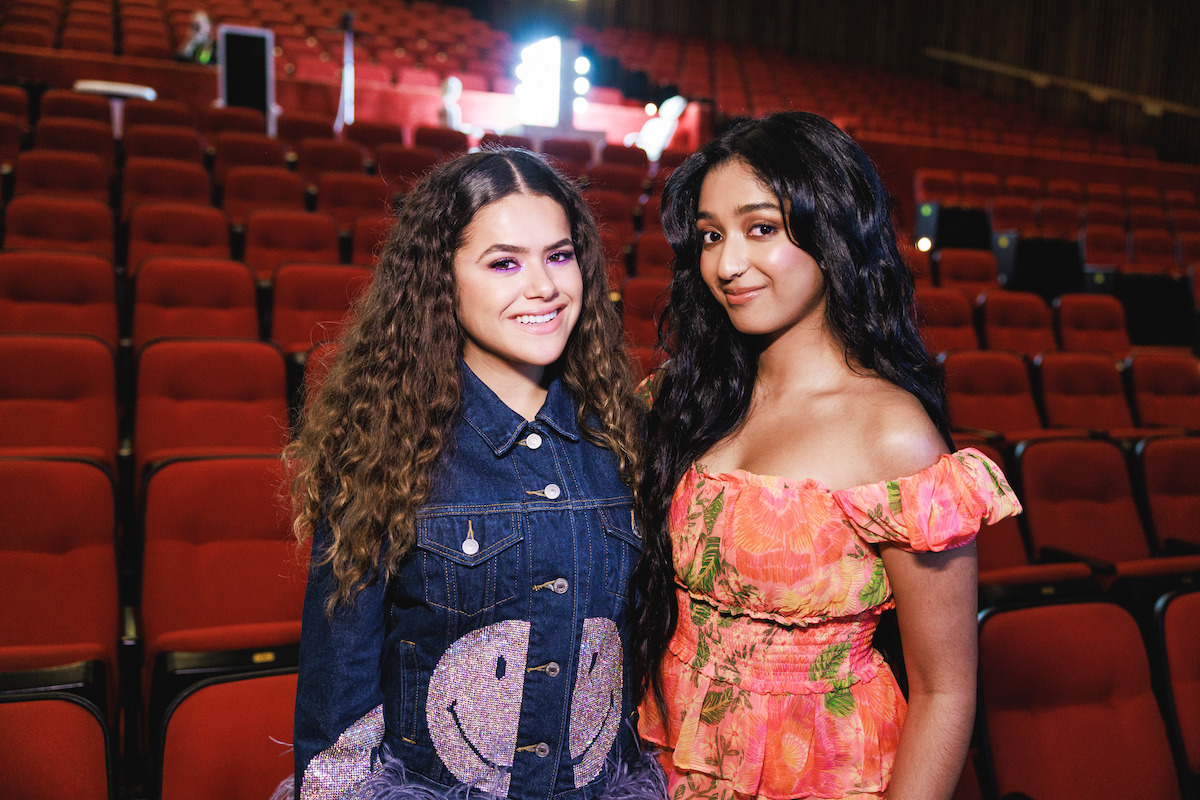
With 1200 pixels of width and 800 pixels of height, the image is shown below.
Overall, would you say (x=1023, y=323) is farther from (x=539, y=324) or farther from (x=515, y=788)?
(x=515, y=788)

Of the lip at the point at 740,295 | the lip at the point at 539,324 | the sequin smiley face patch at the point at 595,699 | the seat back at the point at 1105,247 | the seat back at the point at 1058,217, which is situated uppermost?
the seat back at the point at 1058,217

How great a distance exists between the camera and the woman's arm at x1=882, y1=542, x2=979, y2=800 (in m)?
0.78

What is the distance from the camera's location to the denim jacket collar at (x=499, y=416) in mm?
830

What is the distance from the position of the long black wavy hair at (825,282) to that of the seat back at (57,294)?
1.81m

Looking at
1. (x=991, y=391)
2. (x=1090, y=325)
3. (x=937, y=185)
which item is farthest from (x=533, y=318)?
(x=937, y=185)

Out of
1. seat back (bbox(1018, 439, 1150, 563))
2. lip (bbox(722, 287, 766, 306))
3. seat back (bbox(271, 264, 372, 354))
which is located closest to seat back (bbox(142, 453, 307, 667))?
lip (bbox(722, 287, 766, 306))

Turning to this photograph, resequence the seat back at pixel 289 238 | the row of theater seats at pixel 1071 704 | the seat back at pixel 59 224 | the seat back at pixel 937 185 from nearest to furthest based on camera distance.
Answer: the row of theater seats at pixel 1071 704 < the seat back at pixel 59 224 < the seat back at pixel 289 238 < the seat back at pixel 937 185

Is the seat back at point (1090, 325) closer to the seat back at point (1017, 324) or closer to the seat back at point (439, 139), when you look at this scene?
the seat back at point (1017, 324)

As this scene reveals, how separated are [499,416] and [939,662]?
482 millimetres

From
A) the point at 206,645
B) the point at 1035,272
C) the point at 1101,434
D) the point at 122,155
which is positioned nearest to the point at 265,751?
the point at 206,645

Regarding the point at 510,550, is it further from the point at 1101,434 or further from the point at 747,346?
the point at 1101,434

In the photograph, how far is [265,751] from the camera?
958 millimetres

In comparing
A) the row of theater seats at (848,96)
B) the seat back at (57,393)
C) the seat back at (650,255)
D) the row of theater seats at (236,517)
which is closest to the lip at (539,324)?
the row of theater seats at (236,517)

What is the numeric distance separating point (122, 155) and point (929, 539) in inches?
163
